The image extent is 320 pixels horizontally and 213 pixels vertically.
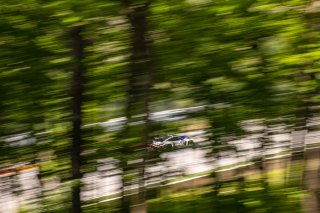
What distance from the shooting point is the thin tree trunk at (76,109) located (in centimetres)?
386

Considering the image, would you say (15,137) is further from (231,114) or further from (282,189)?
(282,189)

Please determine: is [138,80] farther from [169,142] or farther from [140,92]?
[169,142]

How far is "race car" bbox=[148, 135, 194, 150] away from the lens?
4031 mm

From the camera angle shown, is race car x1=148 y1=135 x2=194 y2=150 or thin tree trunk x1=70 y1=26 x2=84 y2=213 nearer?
thin tree trunk x1=70 y1=26 x2=84 y2=213

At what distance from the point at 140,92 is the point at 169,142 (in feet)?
1.57

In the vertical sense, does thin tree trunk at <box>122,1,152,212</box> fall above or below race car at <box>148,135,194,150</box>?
above

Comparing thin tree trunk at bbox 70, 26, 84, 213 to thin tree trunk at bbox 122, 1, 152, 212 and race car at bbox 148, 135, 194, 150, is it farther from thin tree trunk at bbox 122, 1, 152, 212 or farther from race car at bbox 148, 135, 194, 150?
race car at bbox 148, 135, 194, 150

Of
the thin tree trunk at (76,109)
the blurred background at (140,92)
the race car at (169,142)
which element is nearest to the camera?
the blurred background at (140,92)

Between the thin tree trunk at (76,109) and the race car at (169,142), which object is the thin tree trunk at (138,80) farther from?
the thin tree trunk at (76,109)

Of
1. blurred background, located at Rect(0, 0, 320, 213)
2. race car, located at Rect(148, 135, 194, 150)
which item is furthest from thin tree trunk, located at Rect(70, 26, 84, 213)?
race car, located at Rect(148, 135, 194, 150)

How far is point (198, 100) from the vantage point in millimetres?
3895

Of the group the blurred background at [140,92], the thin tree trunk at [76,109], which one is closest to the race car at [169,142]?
the blurred background at [140,92]

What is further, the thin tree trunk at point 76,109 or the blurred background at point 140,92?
the thin tree trunk at point 76,109

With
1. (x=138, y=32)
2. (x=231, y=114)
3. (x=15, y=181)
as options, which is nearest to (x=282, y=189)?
(x=231, y=114)
